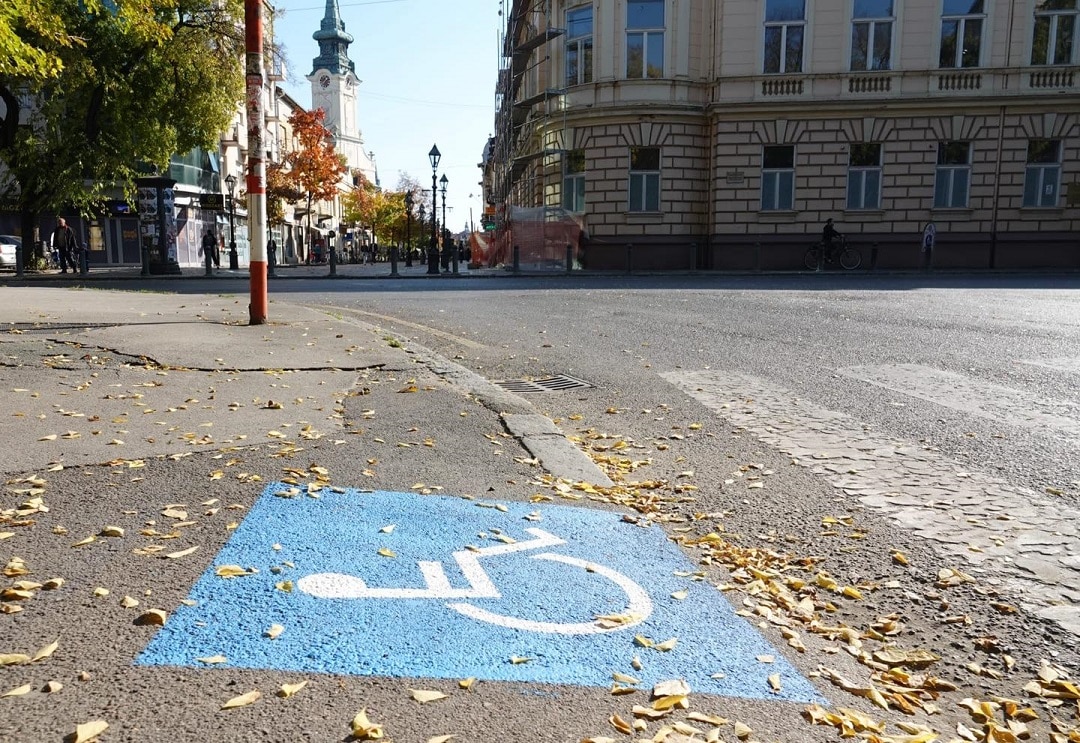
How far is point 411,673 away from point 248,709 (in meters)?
0.43

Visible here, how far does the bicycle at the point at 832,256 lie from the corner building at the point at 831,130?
23.6 inches

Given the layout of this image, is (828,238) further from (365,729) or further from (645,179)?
(365,729)

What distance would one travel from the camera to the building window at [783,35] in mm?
30438

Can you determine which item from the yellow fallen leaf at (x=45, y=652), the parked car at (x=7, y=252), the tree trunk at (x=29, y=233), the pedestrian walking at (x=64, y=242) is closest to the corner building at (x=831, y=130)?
the pedestrian walking at (x=64, y=242)

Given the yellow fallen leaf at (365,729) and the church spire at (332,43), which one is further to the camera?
the church spire at (332,43)

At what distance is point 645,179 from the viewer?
102 ft

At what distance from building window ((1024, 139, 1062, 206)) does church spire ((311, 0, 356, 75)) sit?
108674 millimetres

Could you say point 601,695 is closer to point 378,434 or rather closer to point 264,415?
point 378,434

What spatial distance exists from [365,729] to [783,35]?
107ft

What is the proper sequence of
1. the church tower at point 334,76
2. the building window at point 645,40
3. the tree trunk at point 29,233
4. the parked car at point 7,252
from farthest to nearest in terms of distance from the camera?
the church tower at point 334,76 → the parked car at point 7,252 → the building window at point 645,40 → the tree trunk at point 29,233

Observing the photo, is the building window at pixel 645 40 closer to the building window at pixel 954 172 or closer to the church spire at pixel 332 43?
the building window at pixel 954 172

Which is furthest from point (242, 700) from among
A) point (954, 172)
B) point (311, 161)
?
point (311, 161)

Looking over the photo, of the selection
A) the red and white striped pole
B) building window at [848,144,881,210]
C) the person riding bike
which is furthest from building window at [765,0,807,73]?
the red and white striped pole

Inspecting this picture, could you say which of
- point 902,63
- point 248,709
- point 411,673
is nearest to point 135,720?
point 248,709
